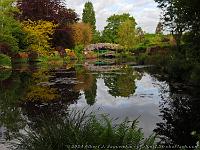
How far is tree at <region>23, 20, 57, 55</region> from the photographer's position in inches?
2142

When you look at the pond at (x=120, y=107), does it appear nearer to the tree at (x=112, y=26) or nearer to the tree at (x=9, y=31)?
the tree at (x=9, y=31)

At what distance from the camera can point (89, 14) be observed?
355ft

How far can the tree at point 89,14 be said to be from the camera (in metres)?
107

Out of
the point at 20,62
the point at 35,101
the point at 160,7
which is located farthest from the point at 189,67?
the point at 20,62

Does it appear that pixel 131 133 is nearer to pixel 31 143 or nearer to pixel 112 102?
pixel 31 143

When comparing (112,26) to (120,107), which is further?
(112,26)

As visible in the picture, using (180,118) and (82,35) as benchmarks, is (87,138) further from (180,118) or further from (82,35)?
(82,35)

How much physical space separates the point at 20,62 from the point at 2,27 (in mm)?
4887

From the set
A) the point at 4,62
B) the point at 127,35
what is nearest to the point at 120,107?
the point at 4,62

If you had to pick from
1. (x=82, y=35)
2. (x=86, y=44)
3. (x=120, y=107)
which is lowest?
(x=120, y=107)

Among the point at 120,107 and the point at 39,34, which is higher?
the point at 39,34

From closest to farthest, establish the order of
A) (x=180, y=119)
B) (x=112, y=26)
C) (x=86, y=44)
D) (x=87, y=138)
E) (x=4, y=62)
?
(x=87, y=138), (x=180, y=119), (x=4, y=62), (x=86, y=44), (x=112, y=26)

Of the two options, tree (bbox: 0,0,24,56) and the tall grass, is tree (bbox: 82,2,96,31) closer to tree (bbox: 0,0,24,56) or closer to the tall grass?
tree (bbox: 0,0,24,56)

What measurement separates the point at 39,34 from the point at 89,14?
55540 mm
